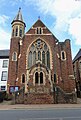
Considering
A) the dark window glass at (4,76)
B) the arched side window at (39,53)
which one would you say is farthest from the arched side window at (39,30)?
the dark window glass at (4,76)

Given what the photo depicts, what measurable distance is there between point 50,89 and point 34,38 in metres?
12.7

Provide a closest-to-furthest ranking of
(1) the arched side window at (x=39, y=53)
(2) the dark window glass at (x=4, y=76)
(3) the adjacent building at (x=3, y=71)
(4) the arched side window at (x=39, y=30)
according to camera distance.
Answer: (1) the arched side window at (x=39, y=53) → (4) the arched side window at (x=39, y=30) → (3) the adjacent building at (x=3, y=71) → (2) the dark window glass at (x=4, y=76)

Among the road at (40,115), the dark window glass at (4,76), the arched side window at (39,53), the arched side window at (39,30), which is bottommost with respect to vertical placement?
the road at (40,115)

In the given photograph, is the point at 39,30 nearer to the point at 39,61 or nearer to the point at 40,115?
the point at 39,61

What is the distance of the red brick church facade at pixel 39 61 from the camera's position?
27.7 metres

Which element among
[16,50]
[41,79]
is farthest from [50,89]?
[16,50]

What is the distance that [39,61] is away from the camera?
28516 mm

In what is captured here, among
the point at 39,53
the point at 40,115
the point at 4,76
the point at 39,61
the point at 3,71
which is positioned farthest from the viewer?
the point at 3,71

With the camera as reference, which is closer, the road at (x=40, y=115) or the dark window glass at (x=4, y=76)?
the road at (x=40, y=115)

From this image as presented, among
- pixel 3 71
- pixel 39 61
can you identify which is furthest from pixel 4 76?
pixel 39 61

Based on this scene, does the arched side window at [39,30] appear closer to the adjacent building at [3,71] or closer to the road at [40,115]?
the adjacent building at [3,71]

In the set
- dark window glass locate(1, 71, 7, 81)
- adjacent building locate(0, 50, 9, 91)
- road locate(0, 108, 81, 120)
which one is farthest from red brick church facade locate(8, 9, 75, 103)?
road locate(0, 108, 81, 120)

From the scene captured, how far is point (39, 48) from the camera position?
32.4 m

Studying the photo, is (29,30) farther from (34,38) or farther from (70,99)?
(70,99)
